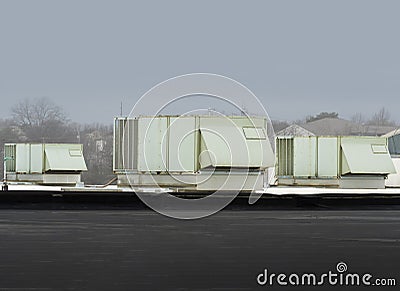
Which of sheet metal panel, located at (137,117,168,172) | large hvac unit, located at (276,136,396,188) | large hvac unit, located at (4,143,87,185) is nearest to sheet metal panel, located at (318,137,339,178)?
large hvac unit, located at (276,136,396,188)

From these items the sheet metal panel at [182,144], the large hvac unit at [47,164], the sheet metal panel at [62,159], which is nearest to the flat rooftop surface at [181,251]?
the sheet metal panel at [182,144]

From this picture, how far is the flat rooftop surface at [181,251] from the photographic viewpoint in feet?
24.0

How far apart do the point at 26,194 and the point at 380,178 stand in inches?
608

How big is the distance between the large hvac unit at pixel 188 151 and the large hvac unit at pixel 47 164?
9.00m

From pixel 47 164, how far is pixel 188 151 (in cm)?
1139

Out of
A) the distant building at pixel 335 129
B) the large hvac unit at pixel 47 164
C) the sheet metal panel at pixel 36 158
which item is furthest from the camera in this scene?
the distant building at pixel 335 129

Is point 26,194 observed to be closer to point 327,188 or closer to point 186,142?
point 186,142

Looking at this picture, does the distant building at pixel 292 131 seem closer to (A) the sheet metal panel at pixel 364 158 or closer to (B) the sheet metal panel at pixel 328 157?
(A) the sheet metal panel at pixel 364 158

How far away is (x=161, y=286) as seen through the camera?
693 cm

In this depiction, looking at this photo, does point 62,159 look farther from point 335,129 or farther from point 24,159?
point 335,129

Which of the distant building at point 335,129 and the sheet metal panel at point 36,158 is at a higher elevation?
the distant building at point 335,129

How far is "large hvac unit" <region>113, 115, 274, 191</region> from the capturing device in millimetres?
27000

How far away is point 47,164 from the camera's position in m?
35.9

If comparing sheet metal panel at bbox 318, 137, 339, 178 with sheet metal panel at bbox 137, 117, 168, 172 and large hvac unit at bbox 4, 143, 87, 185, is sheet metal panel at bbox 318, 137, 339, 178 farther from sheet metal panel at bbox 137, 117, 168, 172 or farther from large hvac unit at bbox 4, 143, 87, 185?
large hvac unit at bbox 4, 143, 87, 185
